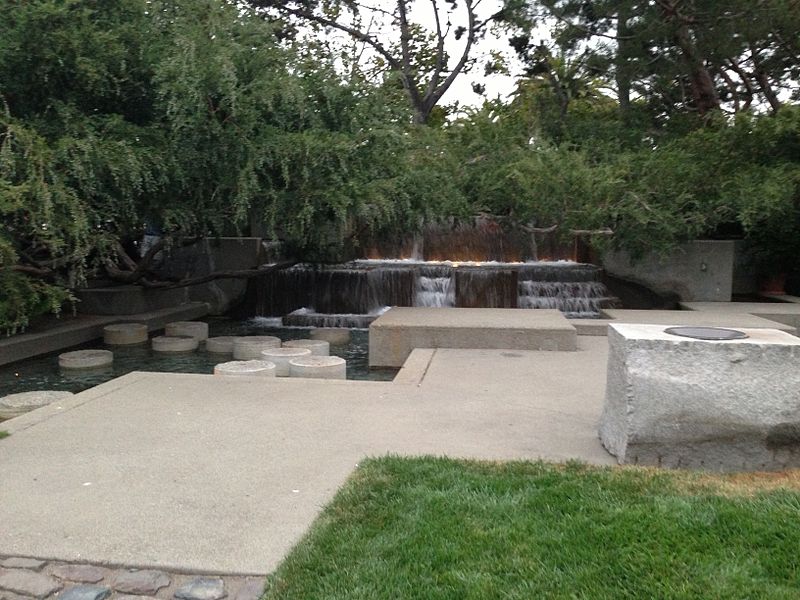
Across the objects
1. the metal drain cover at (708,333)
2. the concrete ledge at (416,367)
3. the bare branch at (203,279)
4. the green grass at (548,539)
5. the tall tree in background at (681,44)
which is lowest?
the concrete ledge at (416,367)

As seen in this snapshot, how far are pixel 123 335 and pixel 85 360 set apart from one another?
6.50 feet

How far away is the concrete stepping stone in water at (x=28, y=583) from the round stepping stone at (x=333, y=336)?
28.9 ft

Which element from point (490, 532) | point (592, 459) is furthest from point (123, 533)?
point (592, 459)

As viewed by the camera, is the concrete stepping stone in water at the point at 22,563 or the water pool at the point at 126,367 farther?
the water pool at the point at 126,367

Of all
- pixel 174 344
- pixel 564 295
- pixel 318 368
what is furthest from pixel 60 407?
pixel 564 295

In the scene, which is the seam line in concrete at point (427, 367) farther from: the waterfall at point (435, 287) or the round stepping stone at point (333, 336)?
the waterfall at point (435, 287)

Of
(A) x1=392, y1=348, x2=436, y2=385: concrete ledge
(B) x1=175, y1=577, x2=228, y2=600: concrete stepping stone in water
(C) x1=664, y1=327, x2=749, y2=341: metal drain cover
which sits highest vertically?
(C) x1=664, y1=327, x2=749, y2=341: metal drain cover

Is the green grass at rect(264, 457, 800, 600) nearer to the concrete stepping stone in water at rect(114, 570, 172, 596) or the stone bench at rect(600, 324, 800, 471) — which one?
the stone bench at rect(600, 324, 800, 471)

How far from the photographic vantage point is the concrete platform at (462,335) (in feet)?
30.6

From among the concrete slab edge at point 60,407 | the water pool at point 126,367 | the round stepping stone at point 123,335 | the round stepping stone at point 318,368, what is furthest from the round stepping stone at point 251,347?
the concrete slab edge at point 60,407

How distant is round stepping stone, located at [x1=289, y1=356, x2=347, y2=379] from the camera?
8.50 m

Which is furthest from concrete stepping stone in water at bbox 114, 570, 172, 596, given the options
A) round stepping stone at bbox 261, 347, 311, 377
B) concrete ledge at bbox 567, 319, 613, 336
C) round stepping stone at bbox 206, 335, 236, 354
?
round stepping stone at bbox 206, 335, 236, 354

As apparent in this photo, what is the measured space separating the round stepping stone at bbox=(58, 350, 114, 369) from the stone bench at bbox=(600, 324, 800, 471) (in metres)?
7.96

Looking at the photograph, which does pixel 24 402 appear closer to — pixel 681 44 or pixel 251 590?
pixel 251 590
